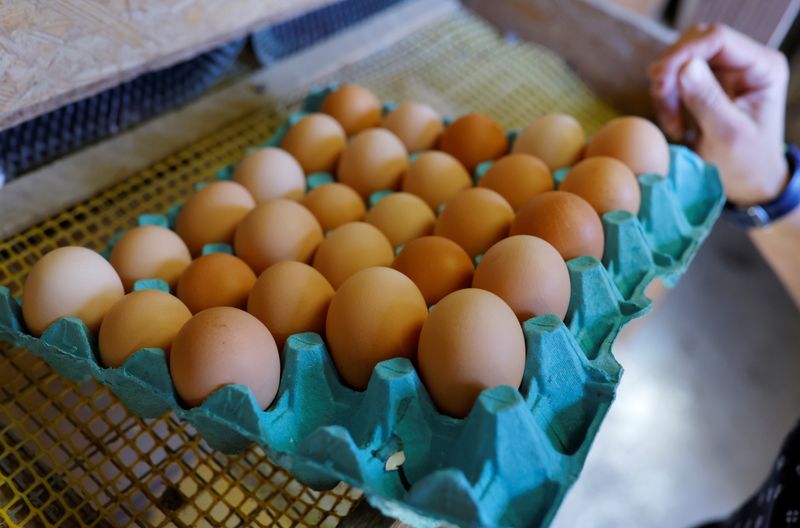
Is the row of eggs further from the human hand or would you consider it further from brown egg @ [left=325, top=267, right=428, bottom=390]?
the human hand

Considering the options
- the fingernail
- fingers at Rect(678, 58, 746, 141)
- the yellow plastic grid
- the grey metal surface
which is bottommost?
the grey metal surface

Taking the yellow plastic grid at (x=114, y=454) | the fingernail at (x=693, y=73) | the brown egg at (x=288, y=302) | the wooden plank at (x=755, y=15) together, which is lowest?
the yellow plastic grid at (x=114, y=454)

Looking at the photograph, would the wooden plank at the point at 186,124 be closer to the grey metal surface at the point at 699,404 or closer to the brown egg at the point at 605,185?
the brown egg at the point at 605,185

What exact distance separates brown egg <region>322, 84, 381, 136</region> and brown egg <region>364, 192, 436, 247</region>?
0.84 feet

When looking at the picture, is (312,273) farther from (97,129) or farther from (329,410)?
(97,129)

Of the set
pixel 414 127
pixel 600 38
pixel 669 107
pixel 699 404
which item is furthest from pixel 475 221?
pixel 699 404

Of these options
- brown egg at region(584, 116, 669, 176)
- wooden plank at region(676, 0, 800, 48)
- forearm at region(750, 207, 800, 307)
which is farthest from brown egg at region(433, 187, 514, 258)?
wooden plank at region(676, 0, 800, 48)

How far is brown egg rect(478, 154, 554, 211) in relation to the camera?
842mm

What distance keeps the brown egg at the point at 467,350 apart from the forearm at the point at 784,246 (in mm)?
877

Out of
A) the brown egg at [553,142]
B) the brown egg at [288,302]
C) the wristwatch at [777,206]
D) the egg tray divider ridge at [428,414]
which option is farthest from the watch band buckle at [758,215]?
the brown egg at [288,302]

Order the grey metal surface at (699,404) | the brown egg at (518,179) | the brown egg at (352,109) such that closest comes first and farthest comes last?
the brown egg at (518,179), the brown egg at (352,109), the grey metal surface at (699,404)

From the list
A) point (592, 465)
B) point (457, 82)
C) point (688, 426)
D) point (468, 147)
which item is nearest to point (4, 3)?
point (468, 147)

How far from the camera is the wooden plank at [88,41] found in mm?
685

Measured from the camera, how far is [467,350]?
0.58m
